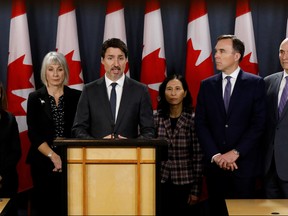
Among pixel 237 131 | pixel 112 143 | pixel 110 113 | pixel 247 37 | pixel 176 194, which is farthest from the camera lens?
pixel 247 37

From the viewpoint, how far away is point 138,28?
532 centimetres

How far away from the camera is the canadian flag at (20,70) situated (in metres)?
4.98

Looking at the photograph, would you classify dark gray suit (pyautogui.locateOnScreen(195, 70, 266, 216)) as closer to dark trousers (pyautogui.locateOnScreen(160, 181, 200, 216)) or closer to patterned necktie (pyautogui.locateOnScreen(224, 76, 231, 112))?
patterned necktie (pyautogui.locateOnScreen(224, 76, 231, 112))

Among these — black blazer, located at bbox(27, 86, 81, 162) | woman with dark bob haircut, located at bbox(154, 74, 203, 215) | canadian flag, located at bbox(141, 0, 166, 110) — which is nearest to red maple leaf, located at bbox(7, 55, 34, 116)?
black blazer, located at bbox(27, 86, 81, 162)

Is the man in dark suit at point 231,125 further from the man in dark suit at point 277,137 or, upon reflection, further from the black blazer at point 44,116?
the black blazer at point 44,116

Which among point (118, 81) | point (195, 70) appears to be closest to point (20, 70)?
point (195, 70)

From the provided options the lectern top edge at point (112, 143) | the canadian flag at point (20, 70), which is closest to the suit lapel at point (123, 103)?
the lectern top edge at point (112, 143)

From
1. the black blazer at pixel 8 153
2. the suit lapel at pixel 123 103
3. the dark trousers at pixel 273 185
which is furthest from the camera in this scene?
the black blazer at pixel 8 153

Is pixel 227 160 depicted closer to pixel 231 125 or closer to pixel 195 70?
pixel 231 125

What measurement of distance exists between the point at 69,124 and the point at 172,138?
2.56ft

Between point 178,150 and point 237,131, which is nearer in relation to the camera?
point 237,131

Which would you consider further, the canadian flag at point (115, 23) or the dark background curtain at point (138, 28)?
the dark background curtain at point (138, 28)

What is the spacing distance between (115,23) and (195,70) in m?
0.80

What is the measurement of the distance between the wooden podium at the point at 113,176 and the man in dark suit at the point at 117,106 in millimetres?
606
